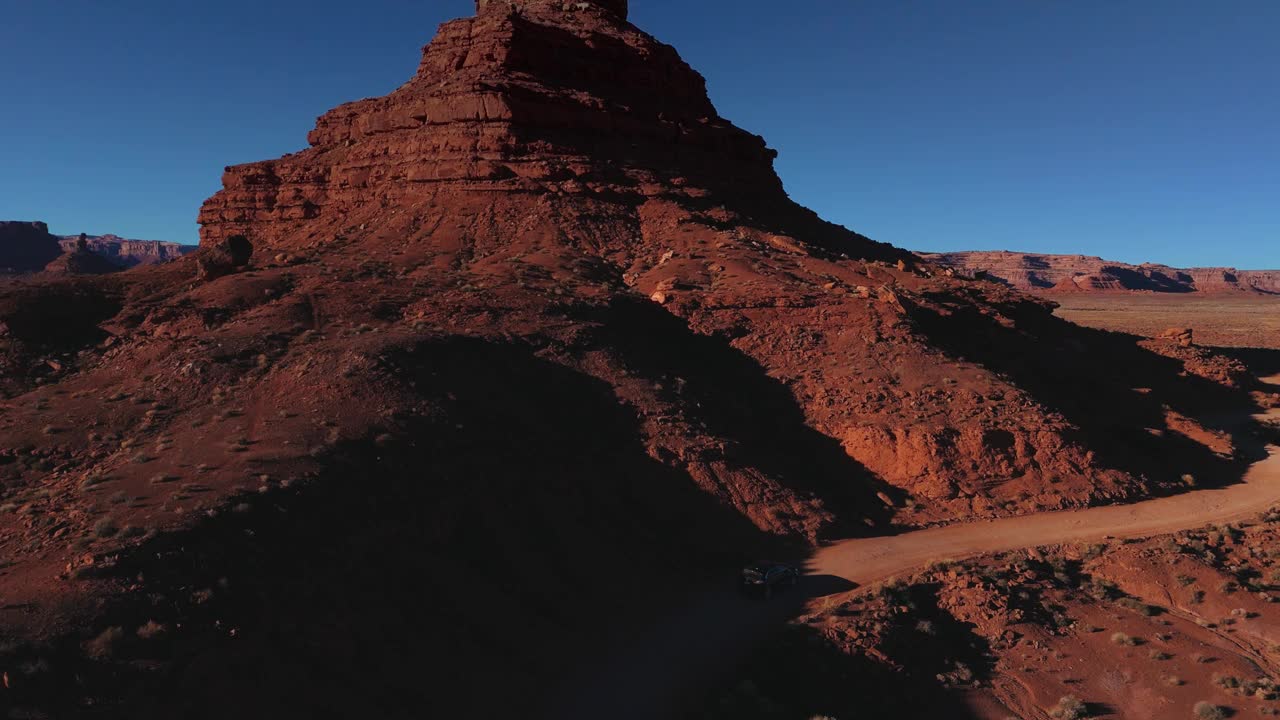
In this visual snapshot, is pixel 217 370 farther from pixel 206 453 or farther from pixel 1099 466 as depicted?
pixel 1099 466

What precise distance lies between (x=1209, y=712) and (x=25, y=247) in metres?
147

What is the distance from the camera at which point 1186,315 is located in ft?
375

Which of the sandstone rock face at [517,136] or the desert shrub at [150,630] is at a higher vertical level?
the sandstone rock face at [517,136]

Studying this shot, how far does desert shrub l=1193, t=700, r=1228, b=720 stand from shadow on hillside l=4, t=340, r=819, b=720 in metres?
10.2

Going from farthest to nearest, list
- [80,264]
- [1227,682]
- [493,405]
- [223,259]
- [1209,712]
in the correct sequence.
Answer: [80,264] → [223,259] → [493,405] → [1227,682] → [1209,712]

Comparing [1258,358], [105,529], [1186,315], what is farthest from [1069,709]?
[1186,315]

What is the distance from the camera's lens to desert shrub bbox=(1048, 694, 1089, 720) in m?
15.1

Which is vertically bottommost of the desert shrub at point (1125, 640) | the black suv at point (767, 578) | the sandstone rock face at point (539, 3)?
the desert shrub at point (1125, 640)

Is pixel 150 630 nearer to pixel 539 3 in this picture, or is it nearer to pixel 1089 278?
pixel 539 3

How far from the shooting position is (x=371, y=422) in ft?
66.7

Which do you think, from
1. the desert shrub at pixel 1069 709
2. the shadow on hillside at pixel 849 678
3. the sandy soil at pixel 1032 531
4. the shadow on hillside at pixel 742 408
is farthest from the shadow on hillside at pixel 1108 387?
the desert shrub at pixel 1069 709

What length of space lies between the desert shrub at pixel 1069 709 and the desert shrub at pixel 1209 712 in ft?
7.00

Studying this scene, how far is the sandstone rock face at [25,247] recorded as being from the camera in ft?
357

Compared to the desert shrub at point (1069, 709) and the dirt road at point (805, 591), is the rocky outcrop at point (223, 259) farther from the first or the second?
the desert shrub at point (1069, 709)
